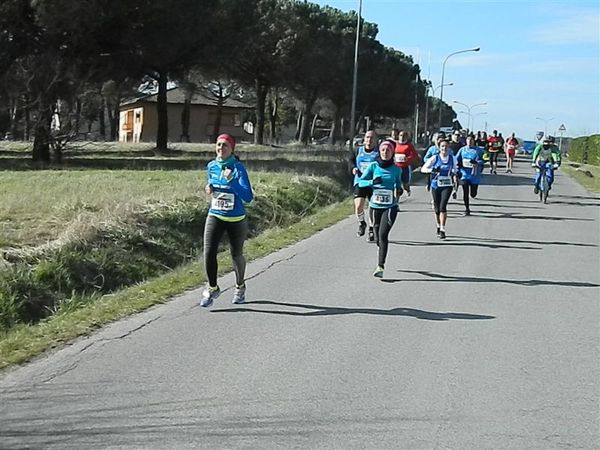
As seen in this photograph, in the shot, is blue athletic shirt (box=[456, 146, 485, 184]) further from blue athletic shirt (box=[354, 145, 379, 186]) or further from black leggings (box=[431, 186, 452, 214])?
blue athletic shirt (box=[354, 145, 379, 186])

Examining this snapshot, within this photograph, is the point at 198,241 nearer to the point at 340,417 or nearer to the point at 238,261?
the point at 238,261

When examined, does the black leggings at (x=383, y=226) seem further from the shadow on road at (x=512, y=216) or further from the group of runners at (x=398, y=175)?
the shadow on road at (x=512, y=216)

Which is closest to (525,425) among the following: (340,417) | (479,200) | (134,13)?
(340,417)

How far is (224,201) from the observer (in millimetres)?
9203


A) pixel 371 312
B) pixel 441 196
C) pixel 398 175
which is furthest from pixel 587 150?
pixel 371 312

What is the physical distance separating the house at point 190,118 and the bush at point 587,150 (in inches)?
1232

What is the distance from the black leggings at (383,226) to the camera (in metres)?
11.4

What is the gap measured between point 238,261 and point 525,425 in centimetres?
450

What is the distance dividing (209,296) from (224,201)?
3.35 feet

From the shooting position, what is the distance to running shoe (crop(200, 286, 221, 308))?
928 centimetres

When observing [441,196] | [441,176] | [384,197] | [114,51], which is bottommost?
[441,196]

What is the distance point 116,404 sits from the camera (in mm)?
5863

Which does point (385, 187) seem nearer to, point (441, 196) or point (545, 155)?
point (441, 196)

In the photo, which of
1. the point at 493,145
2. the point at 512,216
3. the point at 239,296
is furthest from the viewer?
the point at 493,145
